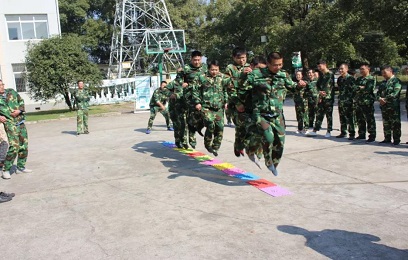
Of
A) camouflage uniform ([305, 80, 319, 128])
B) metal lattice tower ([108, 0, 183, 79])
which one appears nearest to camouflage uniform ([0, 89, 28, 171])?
camouflage uniform ([305, 80, 319, 128])

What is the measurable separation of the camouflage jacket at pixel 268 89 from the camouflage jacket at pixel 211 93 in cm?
128

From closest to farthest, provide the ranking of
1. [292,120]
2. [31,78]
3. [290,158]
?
[290,158] < [292,120] < [31,78]

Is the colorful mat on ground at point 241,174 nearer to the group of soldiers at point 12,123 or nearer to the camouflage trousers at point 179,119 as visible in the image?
the camouflage trousers at point 179,119

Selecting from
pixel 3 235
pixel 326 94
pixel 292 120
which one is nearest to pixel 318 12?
pixel 292 120

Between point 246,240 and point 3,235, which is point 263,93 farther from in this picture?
point 3,235

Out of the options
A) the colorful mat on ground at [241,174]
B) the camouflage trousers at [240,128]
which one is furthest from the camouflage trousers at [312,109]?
the camouflage trousers at [240,128]

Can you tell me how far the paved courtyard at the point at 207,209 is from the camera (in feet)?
12.6

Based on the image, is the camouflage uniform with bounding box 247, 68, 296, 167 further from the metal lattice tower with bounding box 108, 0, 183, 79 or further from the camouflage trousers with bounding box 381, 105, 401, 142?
the metal lattice tower with bounding box 108, 0, 183, 79

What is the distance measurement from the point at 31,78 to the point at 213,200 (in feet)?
57.1

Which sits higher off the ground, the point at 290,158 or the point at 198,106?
the point at 198,106

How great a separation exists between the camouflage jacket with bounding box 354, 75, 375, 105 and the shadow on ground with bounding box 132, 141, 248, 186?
4139mm

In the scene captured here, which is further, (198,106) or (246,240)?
(198,106)

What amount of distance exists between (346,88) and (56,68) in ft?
50.0

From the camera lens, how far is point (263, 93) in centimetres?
541
